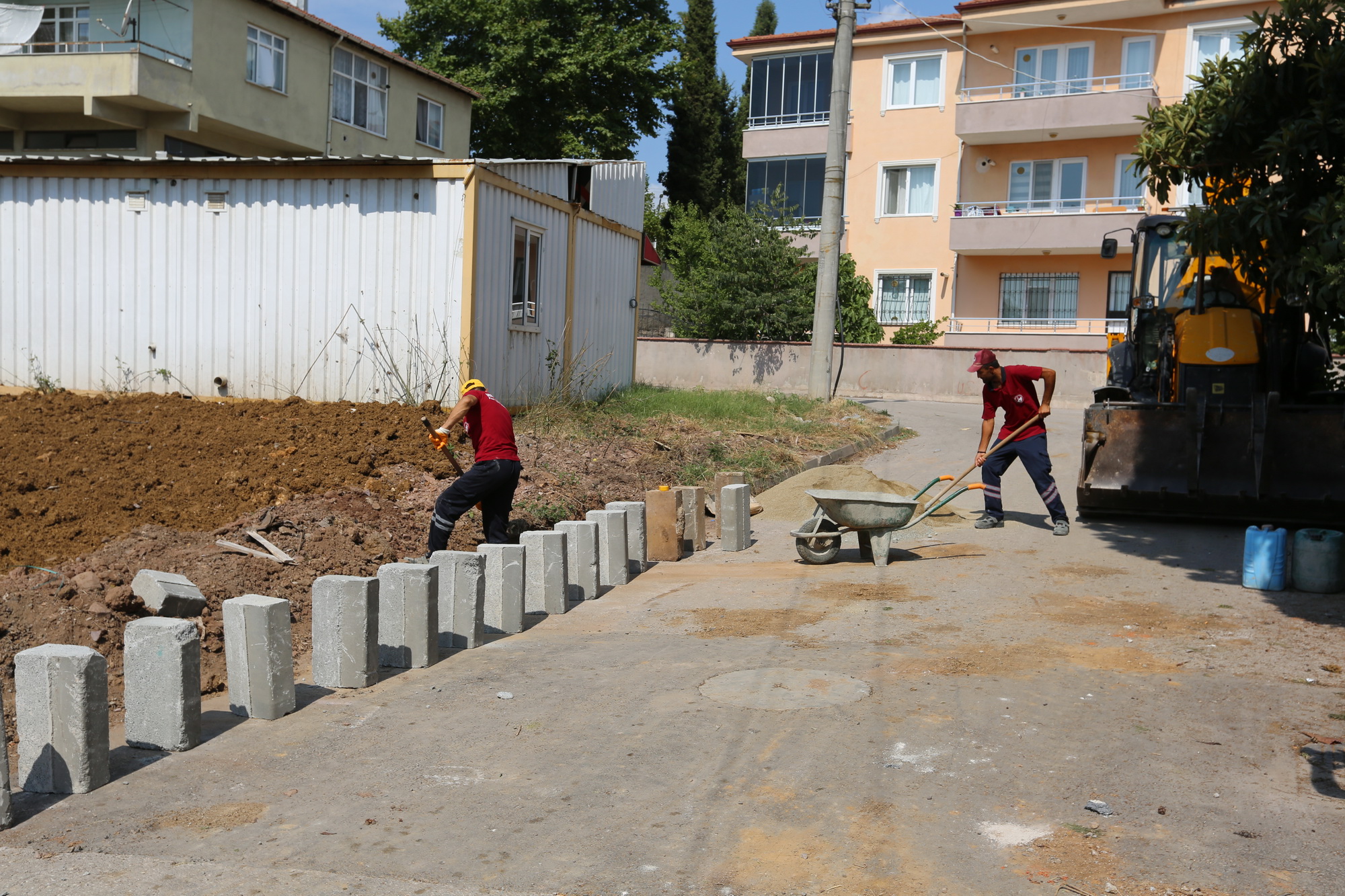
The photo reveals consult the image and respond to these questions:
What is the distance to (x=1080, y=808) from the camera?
167 inches

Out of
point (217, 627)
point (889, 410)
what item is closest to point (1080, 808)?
point (217, 627)

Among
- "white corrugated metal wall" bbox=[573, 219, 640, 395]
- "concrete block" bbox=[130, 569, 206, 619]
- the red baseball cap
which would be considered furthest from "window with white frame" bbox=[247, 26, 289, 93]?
"concrete block" bbox=[130, 569, 206, 619]

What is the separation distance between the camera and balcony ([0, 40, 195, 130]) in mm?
23438

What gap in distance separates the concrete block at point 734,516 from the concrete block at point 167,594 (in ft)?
16.0

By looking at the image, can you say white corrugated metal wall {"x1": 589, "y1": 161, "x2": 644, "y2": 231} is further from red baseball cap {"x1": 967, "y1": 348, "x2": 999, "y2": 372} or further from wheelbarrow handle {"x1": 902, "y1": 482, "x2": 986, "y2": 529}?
wheelbarrow handle {"x1": 902, "y1": 482, "x2": 986, "y2": 529}

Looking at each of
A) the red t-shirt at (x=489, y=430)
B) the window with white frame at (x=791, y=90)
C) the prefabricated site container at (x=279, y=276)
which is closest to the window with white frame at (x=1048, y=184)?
the window with white frame at (x=791, y=90)

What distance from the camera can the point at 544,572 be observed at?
7.70 metres

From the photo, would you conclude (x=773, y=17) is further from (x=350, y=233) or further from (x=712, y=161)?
(x=350, y=233)

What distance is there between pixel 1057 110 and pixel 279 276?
24076 mm

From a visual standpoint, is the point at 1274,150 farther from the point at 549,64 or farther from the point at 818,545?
the point at 549,64

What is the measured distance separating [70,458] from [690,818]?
8046 millimetres

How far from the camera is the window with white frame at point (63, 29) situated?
25203mm

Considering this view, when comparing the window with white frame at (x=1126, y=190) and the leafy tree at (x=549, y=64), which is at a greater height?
the leafy tree at (x=549, y=64)

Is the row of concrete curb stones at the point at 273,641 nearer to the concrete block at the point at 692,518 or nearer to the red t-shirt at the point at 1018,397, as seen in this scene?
the concrete block at the point at 692,518
